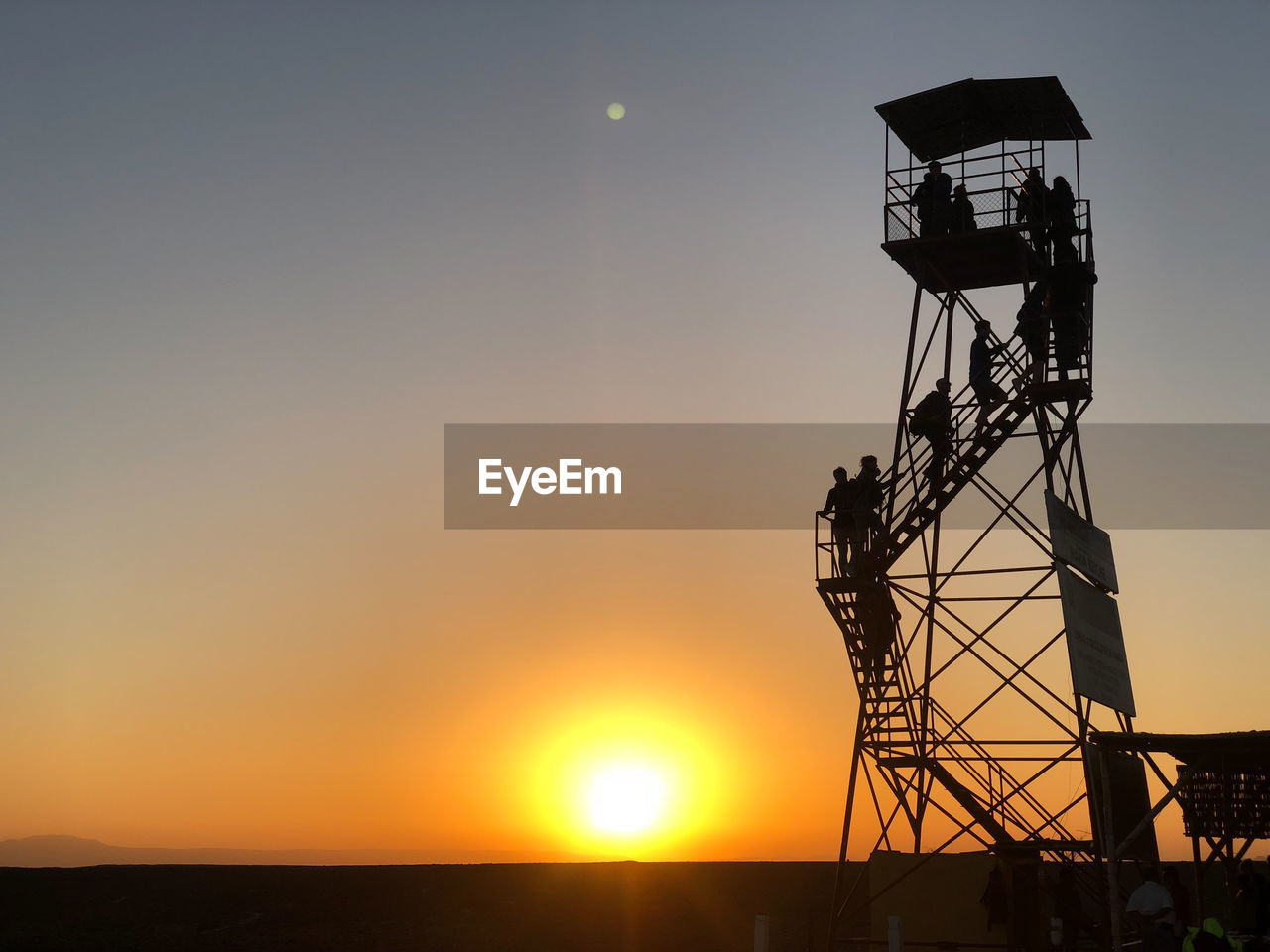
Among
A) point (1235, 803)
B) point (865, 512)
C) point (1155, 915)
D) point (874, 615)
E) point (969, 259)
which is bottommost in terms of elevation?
point (1155, 915)

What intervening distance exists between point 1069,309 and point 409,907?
32.0 metres

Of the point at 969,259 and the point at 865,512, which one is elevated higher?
the point at 969,259

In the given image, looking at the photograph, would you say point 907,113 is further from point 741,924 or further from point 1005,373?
point 741,924

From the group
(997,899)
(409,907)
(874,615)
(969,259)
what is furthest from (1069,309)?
(409,907)

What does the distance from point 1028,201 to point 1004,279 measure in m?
2.00

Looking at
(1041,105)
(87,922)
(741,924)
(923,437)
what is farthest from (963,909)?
(87,922)

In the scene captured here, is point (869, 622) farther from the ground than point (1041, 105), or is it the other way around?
point (1041, 105)

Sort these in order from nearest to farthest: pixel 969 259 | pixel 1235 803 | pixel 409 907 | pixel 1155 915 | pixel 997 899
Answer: pixel 1155 915 < pixel 997 899 < pixel 1235 803 < pixel 969 259 < pixel 409 907

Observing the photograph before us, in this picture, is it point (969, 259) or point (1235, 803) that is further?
point (969, 259)

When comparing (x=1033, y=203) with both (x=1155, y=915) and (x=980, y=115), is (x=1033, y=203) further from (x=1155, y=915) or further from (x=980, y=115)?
(x=1155, y=915)

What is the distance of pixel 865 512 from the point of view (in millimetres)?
27625

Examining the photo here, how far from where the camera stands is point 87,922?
46938 millimetres

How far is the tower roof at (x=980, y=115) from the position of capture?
2951cm

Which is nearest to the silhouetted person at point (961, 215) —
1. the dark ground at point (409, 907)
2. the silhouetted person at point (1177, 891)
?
the silhouetted person at point (1177, 891)
